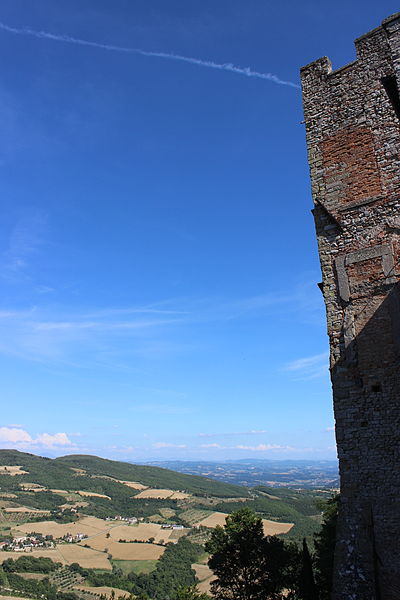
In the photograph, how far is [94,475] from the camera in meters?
149

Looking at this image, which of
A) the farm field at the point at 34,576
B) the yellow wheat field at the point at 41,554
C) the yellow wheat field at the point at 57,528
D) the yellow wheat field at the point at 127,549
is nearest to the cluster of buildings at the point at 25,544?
the yellow wheat field at the point at 41,554

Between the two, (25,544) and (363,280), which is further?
(25,544)

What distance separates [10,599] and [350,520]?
5052 centimetres

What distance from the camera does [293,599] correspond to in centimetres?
1755

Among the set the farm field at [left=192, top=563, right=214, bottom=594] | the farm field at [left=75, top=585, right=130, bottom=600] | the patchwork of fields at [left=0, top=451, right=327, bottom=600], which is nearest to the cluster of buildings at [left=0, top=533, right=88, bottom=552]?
the patchwork of fields at [left=0, top=451, right=327, bottom=600]

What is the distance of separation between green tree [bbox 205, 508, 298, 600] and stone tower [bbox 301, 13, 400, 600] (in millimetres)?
13102

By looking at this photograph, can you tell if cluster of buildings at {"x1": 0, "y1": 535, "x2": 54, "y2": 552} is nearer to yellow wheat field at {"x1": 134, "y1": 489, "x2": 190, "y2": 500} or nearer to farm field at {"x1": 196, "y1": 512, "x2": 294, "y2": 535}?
farm field at {"x1": 196, "y1": 512, "x2": 294, "y2": 535}

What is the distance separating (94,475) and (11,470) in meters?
28.7

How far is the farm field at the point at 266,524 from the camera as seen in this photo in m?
74.5

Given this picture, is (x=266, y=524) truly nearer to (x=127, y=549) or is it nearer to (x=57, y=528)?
(x=127, y=549)

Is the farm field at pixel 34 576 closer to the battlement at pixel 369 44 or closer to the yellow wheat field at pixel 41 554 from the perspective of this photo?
the yellow wheat field at pixel 41 554

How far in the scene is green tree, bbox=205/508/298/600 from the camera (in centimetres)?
1773

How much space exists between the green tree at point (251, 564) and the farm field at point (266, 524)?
5196 cm

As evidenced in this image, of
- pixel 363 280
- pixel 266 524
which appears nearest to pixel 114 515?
pixel 266 524
